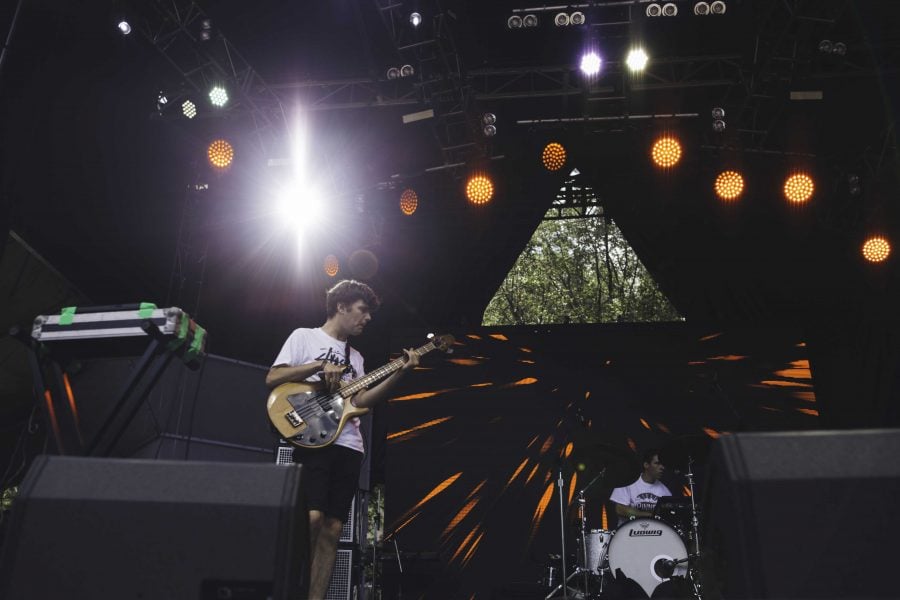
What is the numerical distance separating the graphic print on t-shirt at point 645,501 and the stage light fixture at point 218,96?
16.8 feet

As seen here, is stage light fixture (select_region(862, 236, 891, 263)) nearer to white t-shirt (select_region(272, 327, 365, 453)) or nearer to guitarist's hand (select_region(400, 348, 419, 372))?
guitarist's hand (select_region(400, 348, 419, 372))

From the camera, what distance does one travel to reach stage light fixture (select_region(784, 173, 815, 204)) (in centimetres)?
701

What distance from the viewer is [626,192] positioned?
7.80 m

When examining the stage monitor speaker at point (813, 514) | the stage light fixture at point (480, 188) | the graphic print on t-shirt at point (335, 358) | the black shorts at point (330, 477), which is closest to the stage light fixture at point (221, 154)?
the stage light fixture at point (480, 188)

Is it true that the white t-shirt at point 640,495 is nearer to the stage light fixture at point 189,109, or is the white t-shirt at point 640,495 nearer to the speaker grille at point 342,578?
the speaker grille at point 342,578

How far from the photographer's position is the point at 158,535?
188 centimetres

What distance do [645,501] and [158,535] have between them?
18.9 feet

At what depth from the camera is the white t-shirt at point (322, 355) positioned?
3.81m

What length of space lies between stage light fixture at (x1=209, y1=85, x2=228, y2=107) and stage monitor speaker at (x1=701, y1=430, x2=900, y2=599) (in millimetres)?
6115

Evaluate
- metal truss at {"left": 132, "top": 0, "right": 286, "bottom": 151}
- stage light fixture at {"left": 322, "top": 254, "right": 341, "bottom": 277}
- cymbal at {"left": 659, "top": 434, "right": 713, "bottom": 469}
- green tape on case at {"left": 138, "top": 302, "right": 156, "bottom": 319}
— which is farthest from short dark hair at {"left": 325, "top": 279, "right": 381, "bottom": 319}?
stage light fixture at {"left": 322, "top": 254, "right": 341, "bottom": 277}

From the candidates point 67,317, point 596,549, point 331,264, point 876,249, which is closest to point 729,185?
point 876,249

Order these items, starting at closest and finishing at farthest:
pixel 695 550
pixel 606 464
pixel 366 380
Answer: pixel 366 380
pixel 695 550
pixel 606 464

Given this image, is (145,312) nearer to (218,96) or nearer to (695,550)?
(218,96)

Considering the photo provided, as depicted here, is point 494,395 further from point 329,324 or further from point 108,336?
point 108,336
